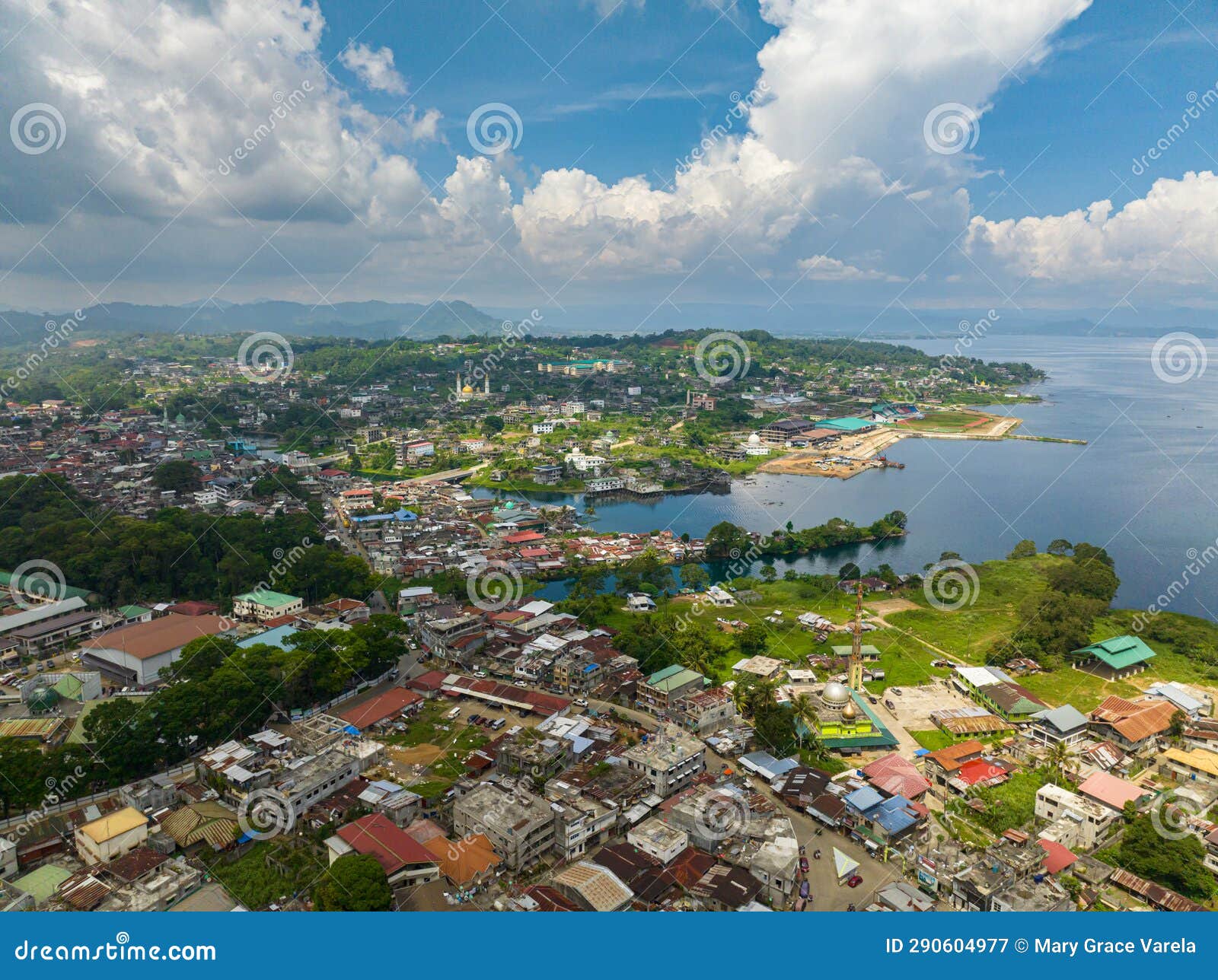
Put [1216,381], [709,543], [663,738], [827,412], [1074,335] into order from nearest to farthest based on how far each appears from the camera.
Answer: [663,738], [709,543], [827,412], [1216,381], [1074,335]

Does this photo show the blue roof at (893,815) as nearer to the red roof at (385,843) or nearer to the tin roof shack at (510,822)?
the tin roof shack at (510,822)

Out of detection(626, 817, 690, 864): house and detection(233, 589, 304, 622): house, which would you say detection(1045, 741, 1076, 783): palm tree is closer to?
detection(626, 817, 690, 864): house

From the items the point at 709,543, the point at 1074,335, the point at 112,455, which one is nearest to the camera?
the point at 709,543

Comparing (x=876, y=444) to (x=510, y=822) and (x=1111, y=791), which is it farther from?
(x=510, y=822)

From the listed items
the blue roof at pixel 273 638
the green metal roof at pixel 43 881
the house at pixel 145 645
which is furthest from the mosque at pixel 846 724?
the house at pixel 145 645

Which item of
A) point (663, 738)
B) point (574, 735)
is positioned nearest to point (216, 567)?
point (574, 735)

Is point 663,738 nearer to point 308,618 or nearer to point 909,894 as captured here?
point 909,894

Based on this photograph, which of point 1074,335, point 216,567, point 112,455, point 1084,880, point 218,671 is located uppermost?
point 1074,335
